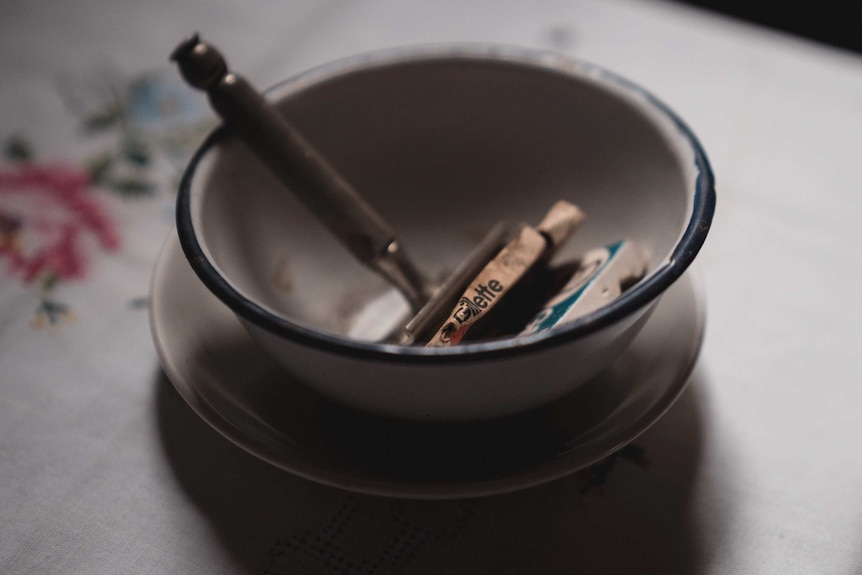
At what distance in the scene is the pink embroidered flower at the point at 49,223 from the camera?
47 centimetres

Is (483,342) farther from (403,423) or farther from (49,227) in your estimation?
(49,227)

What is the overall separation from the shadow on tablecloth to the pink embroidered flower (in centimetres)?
20

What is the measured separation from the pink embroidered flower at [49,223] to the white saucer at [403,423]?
0.44 feet

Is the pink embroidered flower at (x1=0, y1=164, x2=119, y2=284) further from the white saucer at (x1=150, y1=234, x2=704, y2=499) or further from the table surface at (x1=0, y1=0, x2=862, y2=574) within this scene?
the white saucer at (x1=150, y1=234, x2=704, y2=499)

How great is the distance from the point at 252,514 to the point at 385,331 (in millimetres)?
148

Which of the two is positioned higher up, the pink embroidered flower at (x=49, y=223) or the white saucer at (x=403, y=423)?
the pink embroidered flower at (x=49, y=223)

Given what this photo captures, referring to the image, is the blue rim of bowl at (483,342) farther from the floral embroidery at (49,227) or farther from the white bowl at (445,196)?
the floral embroidery at (49,227)

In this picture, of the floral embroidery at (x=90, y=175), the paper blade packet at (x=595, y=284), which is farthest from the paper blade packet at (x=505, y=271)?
the floral embroidery at (x=90, y=175)

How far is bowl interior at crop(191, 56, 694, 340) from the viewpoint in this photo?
382 millimetres

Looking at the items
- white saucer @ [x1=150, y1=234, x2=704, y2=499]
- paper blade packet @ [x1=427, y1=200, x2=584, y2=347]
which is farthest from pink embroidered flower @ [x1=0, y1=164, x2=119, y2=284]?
Answer: paper blade packet @ [x1=427, y1=200, x2=584, y2=347]

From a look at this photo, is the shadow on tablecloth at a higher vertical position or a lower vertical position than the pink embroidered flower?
lower

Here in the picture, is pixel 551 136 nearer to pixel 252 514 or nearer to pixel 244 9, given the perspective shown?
pixel 252 514

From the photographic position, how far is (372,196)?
1.57ft

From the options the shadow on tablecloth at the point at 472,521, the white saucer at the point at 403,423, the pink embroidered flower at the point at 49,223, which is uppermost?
the pink embroidered flower at the point at 49,223
